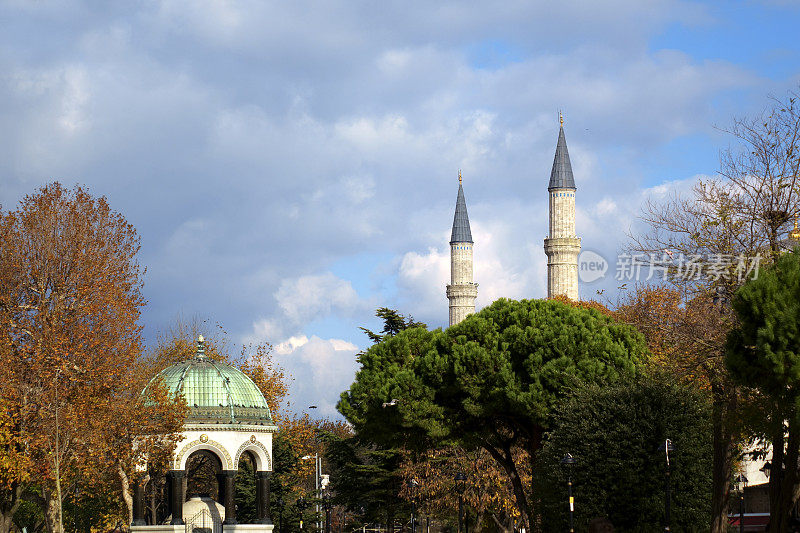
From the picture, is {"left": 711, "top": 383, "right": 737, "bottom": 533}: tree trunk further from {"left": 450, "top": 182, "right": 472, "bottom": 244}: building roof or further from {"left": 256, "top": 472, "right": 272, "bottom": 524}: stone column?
{"left": 450, "top": 182, "right": 472, "bottom": 244}: building roof

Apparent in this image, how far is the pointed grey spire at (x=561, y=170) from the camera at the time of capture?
11038 centimetres

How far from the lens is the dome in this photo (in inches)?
1454

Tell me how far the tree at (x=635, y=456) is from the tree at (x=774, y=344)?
19.8ft

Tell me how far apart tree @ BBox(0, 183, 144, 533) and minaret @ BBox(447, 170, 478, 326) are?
280 ft

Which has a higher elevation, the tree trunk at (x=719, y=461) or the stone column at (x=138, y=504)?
the tree trunk at (x=719, y=461)

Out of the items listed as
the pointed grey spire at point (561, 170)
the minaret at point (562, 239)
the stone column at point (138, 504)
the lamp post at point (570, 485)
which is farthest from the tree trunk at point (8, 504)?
the pointed grey spire at point (561, 170)

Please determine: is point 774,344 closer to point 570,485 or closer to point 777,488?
point 777,488

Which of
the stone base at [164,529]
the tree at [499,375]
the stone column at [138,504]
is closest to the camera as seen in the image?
the tree at [499,375]

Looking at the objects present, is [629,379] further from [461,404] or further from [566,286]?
[566,286]

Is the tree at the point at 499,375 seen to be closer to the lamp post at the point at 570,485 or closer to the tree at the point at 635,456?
the tree at the point at 635,456

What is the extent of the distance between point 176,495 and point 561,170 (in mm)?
81902

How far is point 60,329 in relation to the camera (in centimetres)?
3406

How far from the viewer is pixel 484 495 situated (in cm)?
4381

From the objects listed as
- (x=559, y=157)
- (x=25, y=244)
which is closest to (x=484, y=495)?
(x=25, y=244)
